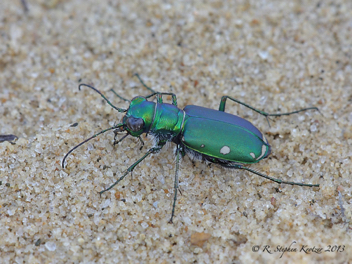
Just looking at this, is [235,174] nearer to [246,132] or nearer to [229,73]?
[246,132]

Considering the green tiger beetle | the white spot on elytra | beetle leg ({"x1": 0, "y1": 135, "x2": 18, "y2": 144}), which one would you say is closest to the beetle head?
the green tiger beetle

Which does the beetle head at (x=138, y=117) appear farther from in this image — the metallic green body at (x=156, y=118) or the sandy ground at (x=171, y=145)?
the sandy ground at (x=171, y=145)

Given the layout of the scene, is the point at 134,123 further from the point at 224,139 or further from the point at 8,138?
the point at 8,138

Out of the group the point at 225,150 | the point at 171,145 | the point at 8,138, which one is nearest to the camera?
the point at 225,150

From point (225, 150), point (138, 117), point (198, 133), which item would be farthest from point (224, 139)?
point (138, 117)

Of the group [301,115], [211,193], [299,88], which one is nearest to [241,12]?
[299,88]
